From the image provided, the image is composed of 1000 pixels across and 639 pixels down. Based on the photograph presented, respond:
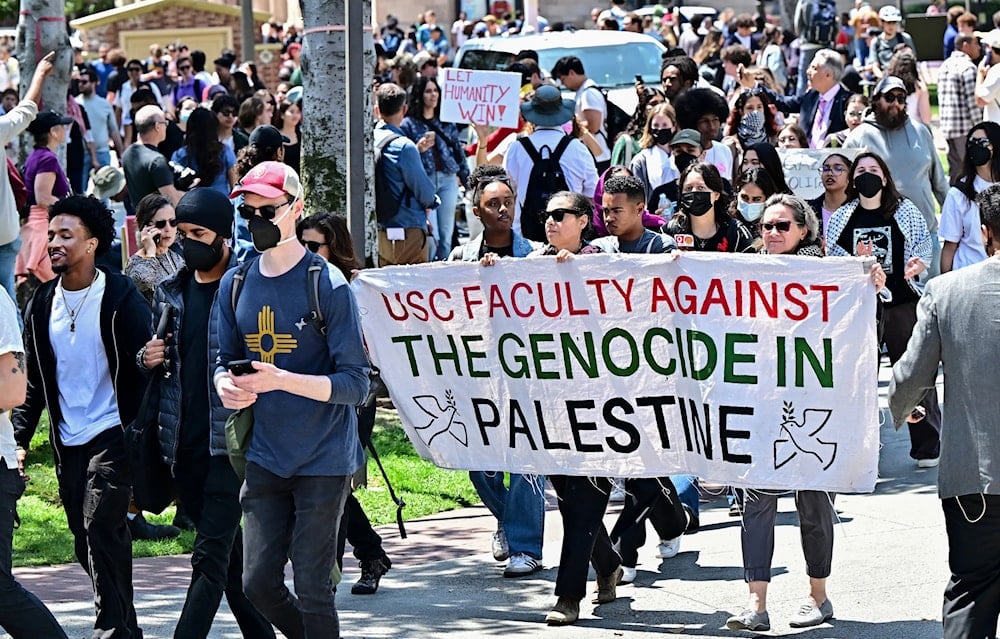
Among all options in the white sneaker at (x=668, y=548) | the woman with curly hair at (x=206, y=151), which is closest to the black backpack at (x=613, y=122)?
the woman with curly hair at (x=206, y=151)

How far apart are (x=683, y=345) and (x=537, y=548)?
54.9 inches

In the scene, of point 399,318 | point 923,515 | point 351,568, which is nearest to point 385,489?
point 351,568

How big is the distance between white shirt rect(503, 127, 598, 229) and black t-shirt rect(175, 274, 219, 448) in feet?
17.3

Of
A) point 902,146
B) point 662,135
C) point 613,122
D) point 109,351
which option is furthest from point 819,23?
point 109,351

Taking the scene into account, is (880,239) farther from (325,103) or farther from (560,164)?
(325,103)

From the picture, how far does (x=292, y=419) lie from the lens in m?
5.66

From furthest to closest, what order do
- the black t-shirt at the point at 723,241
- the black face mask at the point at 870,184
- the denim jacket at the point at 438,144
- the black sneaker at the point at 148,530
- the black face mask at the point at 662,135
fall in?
1. the denim jacket at the point at 438,144
2. the black face mask at the point at 662,135
3. the black face mask at the point at 870,184
4. the black sneaker at the point at 148,530
5. the black t-shirt at the point at 723,241

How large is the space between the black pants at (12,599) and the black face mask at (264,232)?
116cm

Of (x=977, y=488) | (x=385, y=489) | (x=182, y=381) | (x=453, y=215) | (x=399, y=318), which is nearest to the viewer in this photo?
(x=977, y=488)

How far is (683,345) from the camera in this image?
6.93 m

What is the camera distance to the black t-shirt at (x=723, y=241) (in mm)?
8133

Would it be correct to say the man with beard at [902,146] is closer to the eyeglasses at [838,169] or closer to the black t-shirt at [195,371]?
the eyeglasses at [838,169]

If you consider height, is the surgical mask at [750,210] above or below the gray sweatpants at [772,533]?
above

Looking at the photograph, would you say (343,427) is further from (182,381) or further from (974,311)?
(974,311)
